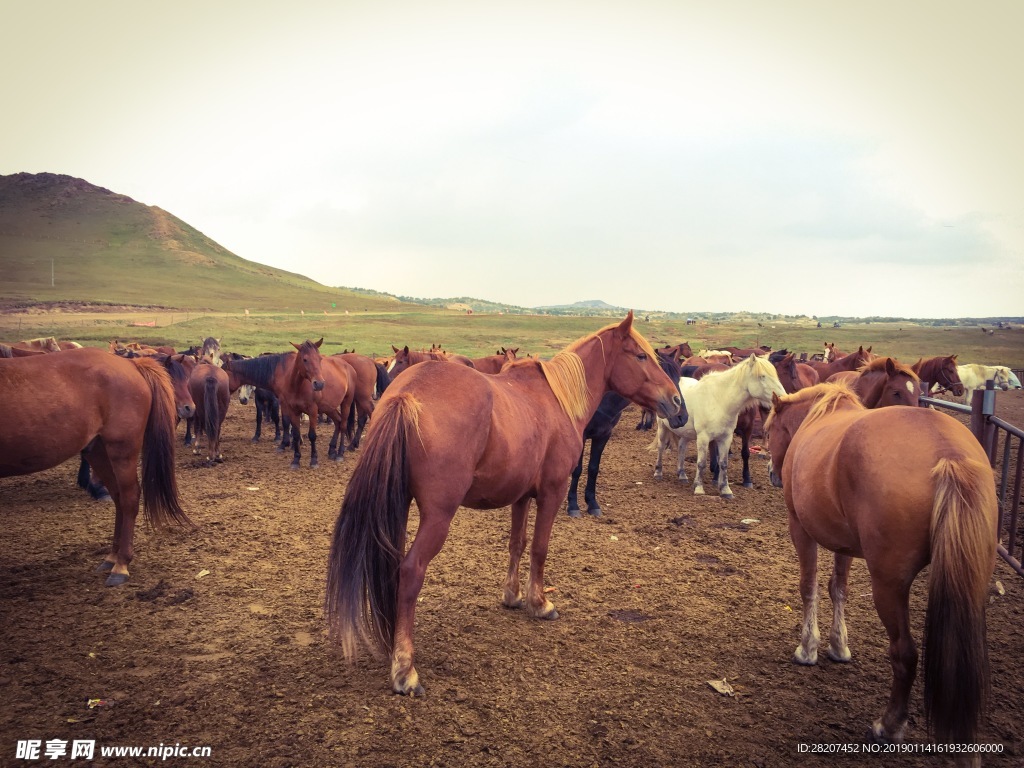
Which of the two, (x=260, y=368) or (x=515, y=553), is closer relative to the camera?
(x=515, y=553)

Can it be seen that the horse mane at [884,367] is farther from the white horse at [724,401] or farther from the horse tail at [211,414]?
the horse tail at [211,414]

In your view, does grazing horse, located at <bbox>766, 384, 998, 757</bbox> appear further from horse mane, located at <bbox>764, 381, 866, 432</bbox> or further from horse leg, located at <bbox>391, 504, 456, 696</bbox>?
horse leg, located at <bbox>391, 504, 456, 696</bbox>

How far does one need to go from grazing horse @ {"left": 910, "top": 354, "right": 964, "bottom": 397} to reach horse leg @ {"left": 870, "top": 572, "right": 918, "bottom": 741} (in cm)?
1538

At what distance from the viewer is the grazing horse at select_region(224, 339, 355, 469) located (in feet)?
37.7

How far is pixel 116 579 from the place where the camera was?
18.3 feet

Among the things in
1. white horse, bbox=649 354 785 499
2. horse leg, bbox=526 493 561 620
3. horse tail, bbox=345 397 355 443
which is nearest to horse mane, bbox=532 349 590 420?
horse leg, bbox=526 493 561 620

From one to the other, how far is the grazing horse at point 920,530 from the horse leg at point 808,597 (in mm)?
456

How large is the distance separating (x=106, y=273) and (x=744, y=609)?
13928cm

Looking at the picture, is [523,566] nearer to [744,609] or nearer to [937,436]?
[744,609]

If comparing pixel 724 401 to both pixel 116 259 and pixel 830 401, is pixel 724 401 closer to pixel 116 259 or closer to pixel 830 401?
pixel 830 401

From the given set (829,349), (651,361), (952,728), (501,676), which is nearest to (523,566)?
(501,676)

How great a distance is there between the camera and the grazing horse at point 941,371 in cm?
1598

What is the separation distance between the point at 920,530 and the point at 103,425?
6859 millimetres

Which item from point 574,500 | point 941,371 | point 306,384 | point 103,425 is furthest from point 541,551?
point 941,371
